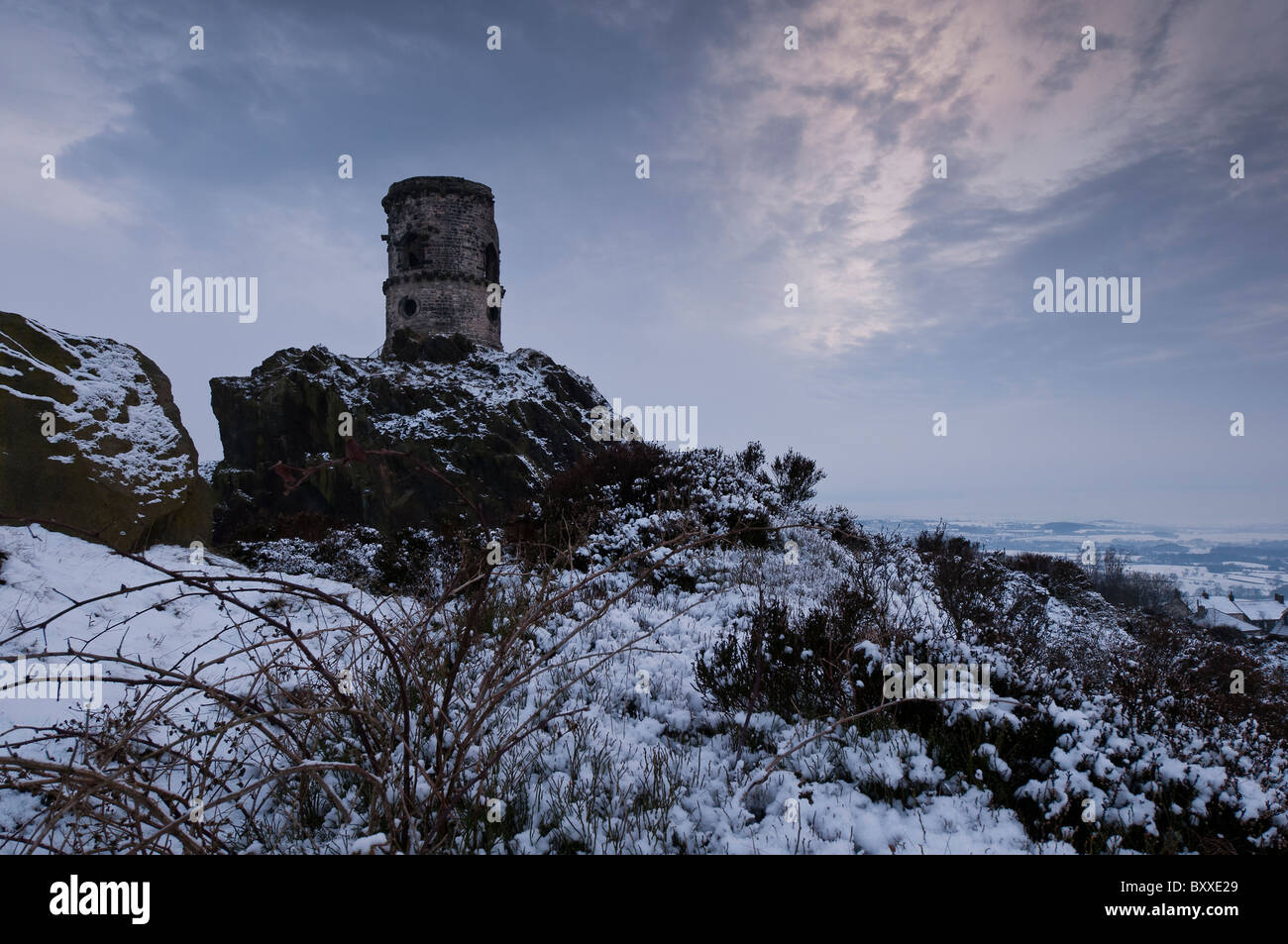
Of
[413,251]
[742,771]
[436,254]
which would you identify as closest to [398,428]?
[436,254]

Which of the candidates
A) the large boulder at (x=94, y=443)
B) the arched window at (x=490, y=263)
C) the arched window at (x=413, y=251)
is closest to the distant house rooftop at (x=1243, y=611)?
the arched window at (x=490, y=263)

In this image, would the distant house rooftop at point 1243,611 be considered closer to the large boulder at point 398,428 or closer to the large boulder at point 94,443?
the large boulder at point 398,428

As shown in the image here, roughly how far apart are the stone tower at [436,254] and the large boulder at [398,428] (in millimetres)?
1711

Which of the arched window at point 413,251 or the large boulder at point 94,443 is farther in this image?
the arched window at point 413,251

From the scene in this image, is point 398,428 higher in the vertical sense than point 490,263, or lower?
lower

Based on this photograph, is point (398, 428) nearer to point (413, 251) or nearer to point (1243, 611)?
point (413, 251)

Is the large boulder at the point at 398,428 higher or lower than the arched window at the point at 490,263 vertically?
lower

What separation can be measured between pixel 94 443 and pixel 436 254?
72.1ft

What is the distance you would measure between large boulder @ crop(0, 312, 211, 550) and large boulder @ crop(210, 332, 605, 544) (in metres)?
9.69

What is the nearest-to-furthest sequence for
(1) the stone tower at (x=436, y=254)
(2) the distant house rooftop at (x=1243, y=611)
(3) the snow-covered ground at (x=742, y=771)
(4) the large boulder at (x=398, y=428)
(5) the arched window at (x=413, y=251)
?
1. (3) the snow-covered ground at (x=742, y=771)
2. (4) the large boulder at (x=398, y=428)
3. (1) the stone tower at (x=436, y=254)
4. (5) the arched window at (x=413, y=251)
5. (2) the distant house rooftop at (x=1243, y=611)

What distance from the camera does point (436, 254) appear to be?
26.9 meters

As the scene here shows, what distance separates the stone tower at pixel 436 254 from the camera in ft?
88.1

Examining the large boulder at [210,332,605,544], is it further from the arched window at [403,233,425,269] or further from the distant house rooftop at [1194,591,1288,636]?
the distant house rooftop at [1194,591,1288,636]
